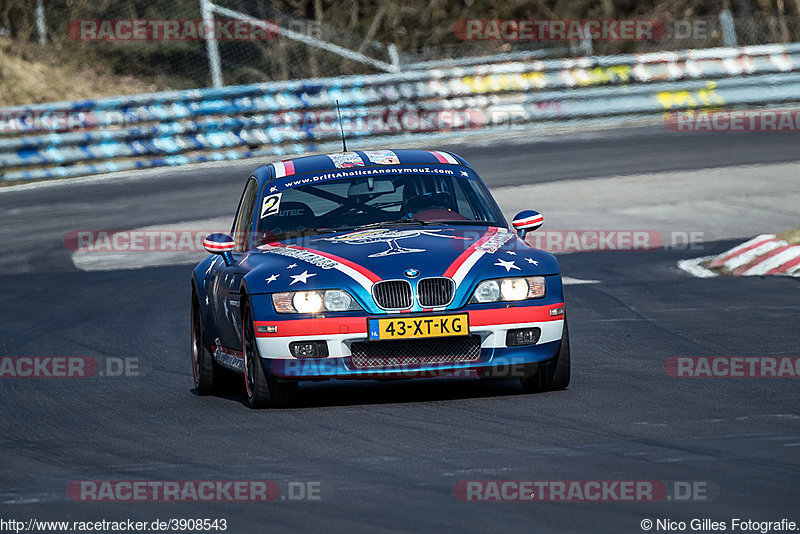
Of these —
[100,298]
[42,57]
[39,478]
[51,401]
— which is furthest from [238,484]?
[42,57]

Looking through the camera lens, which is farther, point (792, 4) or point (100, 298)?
point (792, 4)

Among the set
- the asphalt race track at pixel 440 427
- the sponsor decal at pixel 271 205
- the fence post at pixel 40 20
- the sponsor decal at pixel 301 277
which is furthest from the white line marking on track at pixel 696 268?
the fence post at pixel 40 20

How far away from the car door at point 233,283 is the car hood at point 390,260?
0.15 metres

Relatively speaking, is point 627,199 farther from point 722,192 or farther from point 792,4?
point 792,4

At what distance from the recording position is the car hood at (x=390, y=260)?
7230mm

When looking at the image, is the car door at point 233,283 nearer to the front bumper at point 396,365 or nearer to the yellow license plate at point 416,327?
the front bumper at point 396,365

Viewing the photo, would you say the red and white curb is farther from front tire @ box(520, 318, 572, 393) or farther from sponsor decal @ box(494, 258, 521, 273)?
sponsor decal @ box(494, 258, 521, 273)

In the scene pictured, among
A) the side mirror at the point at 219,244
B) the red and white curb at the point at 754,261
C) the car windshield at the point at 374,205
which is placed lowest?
the red and white curb at the point at 754,261

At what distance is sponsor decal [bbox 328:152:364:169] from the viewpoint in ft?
28.8

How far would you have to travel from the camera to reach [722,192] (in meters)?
18.6

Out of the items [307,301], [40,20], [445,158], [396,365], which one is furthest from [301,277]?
[40,20]

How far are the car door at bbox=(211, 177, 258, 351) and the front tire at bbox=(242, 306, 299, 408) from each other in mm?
218

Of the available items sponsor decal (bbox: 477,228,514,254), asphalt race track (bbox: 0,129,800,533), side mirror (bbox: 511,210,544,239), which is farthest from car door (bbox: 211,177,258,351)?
side mirror (bbox: 511,210,544,239)

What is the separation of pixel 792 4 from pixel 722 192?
18431 mm
